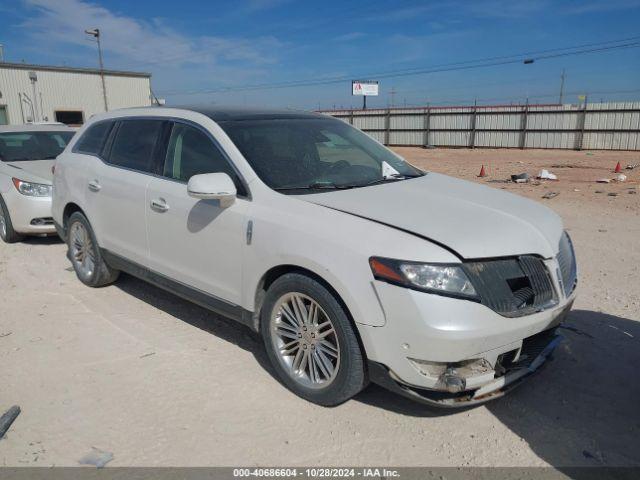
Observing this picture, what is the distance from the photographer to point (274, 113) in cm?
431

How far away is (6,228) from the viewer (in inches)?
285

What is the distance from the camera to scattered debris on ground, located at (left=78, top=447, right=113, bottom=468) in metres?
2.74

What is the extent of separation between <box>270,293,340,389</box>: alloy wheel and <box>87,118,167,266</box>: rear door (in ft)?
5.23

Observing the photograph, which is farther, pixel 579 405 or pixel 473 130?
pixel 473 130

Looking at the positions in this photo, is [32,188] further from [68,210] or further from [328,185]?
[328,185]

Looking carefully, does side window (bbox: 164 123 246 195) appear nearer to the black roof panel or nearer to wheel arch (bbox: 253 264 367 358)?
the black roof panel

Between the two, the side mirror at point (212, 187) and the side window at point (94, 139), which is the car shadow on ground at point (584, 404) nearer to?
the side mirror at point (212, 187)

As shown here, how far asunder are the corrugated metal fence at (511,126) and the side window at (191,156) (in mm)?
28385

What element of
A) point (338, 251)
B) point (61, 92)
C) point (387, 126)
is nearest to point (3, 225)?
point (338, 251)

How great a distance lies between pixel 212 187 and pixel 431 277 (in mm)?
1523

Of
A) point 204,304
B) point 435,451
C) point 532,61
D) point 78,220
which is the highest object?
point 532,61

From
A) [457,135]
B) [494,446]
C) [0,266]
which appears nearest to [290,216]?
[494,446]

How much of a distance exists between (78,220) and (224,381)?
2.78 meters

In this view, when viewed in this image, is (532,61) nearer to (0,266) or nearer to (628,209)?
(628,209)
